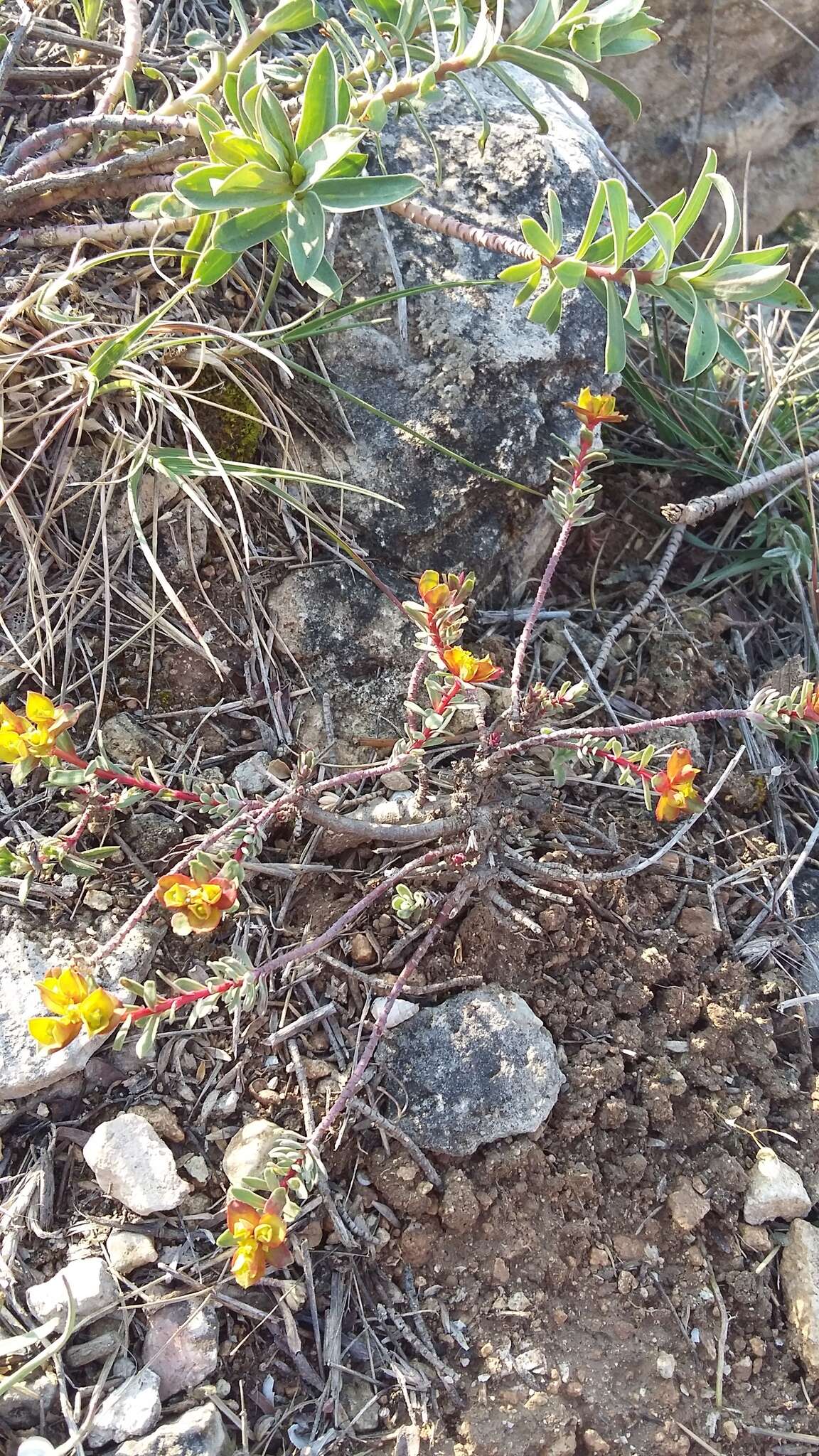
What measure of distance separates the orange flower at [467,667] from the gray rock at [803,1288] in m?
1.36

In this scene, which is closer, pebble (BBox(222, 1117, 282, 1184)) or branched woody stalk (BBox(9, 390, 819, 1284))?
branched woody stalk (BBox(9, 390, 819, 1284))

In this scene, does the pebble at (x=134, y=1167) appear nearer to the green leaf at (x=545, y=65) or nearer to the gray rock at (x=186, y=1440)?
the gray rock at (x=186, y=1440)

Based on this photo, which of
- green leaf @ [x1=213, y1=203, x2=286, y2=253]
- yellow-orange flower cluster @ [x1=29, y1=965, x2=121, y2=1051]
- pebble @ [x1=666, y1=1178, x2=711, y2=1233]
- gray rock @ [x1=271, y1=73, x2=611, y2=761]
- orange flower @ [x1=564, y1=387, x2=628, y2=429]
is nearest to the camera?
A: yellow-orange flower cluster @ [x1=29, y1=965, x2=121, y2=1051]

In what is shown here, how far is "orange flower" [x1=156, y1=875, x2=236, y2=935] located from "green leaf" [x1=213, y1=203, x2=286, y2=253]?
1153 mm

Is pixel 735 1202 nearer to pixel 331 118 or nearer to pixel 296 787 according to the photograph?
pixel 296 787

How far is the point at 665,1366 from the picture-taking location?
1.90 meters

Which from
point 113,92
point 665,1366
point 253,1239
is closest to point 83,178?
point 113,92

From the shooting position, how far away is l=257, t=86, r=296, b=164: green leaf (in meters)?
1.67

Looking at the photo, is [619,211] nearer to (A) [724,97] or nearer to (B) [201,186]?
(B) [201,186]

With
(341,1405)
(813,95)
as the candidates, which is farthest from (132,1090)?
(813,95)

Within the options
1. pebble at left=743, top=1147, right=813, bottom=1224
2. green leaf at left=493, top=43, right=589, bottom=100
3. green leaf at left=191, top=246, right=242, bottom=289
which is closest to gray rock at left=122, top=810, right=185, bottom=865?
green leaf at left=191, top=246, right=242, bottom=289

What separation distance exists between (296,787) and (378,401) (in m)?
1.11

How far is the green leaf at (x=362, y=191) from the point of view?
182 centimetres

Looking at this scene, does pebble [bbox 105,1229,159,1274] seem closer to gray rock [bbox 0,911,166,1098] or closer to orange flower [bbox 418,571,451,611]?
gray rock [bbox 0,911,166,1098]
